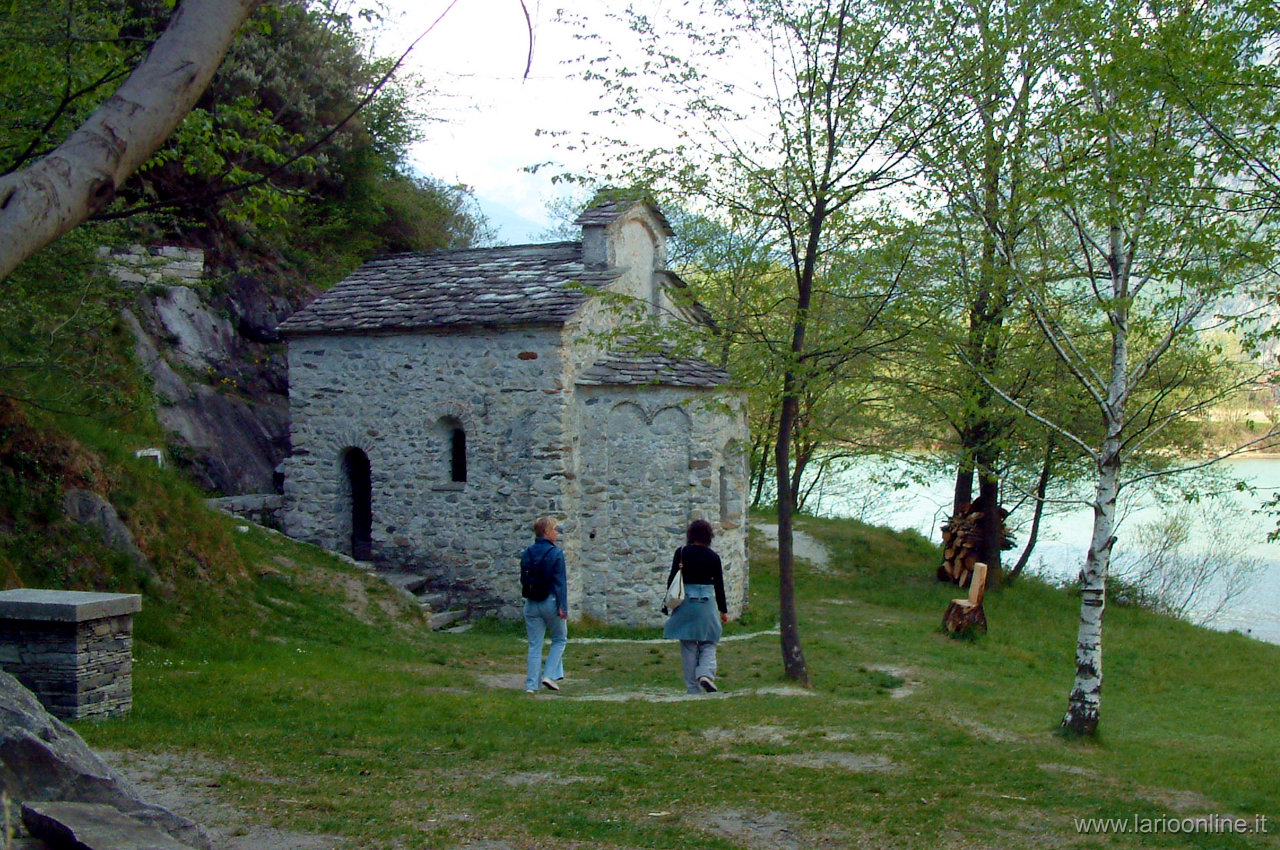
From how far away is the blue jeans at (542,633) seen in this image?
8859mm

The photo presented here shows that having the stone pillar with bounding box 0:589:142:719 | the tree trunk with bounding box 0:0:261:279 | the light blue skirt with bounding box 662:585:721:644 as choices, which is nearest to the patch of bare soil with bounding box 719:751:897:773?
the light blue skirt with bounding box 662:585:721:644

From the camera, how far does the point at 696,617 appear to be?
8727 millimetres

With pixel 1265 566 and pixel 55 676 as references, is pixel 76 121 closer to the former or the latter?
pixel 55 676

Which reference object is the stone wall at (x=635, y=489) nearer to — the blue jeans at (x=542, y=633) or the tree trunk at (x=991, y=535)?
the blue jeans at (x=542, y=633)

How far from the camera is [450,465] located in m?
14.5

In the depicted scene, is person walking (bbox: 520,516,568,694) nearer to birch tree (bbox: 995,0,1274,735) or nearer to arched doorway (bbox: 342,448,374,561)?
birch tree (bbox: 995,0,1274,735)

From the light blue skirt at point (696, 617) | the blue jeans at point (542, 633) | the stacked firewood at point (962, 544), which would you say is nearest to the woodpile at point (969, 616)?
the stacked firewood at point (962, 544)

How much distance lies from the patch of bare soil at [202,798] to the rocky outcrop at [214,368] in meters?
10.4

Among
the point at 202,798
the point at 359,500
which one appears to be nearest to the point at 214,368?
the point at 359,500

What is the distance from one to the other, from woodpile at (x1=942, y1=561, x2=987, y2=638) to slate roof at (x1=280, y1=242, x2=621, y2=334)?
278 inches

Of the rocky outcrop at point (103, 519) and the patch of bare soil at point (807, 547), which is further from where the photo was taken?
the patch of bare soil at point (807, 547)

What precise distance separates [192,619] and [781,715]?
6130 millimetres

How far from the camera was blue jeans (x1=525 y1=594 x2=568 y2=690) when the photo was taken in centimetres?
886

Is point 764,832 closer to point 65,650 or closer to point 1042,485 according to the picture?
point 65,650
